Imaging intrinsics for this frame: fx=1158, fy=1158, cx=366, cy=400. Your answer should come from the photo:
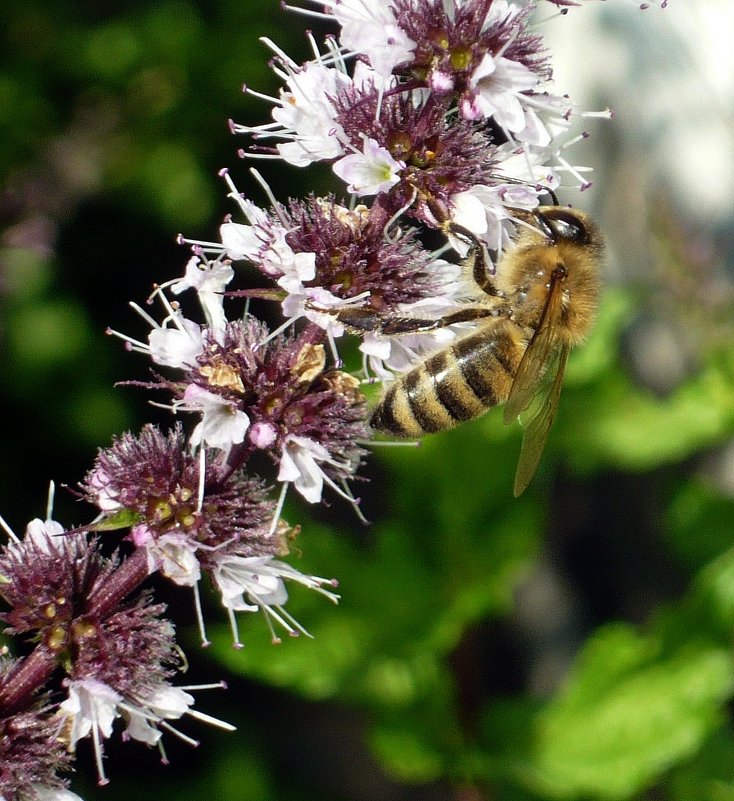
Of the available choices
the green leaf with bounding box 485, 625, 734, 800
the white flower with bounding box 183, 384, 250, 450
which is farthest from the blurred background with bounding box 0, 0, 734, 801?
the white flower with bounding box 183, 384, 250, 450

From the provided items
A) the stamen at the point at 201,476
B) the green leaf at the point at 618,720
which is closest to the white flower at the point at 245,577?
the stamen at the point at 201,476

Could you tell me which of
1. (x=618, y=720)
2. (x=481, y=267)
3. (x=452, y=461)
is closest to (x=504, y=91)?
(x=481, y=267)

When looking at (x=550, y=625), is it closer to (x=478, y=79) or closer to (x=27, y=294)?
(x=27, y=294)

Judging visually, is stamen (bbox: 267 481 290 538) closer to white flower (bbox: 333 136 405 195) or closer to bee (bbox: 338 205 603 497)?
bee (bbox: 338 205 603 497)

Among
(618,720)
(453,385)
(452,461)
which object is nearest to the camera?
(453,385)

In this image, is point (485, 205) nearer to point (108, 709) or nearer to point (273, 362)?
point (273, 362)

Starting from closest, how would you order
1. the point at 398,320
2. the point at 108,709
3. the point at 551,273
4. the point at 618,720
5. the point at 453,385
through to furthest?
the point at 108,709 < the point at 398,320 < the point at 453,385 < the point at 551,273 < the point at 618,720

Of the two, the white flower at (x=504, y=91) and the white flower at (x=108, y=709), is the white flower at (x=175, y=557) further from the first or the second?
the white flower at (x=504, y=91)
